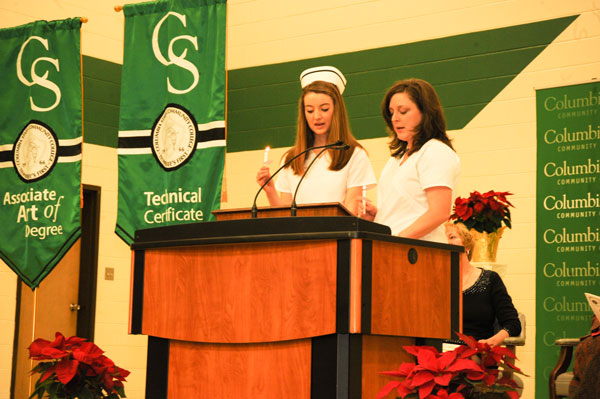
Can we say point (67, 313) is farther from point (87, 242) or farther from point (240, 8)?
point (240, 8)

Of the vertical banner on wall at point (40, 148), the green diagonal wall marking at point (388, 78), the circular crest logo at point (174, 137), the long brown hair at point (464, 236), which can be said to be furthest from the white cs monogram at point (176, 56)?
the long brown hair at point (464, 236)

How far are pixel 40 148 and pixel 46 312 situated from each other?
5.55 ft

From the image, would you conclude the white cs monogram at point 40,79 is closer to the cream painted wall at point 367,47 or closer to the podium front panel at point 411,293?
the cream painted wall at point 367,47

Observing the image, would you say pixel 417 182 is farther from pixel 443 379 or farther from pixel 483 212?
pixel 483 212

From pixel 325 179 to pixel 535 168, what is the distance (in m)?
2.46

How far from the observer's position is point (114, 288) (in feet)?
21.1

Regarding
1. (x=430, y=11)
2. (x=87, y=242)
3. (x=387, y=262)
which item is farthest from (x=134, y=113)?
(x=387, y=262)

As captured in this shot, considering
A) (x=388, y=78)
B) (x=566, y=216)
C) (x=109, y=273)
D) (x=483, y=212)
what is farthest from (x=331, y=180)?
(x=109, y=273)

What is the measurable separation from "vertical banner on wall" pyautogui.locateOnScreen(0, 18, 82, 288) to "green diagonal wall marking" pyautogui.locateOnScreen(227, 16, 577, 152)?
185 centimetres

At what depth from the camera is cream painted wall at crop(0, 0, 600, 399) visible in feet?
16.9

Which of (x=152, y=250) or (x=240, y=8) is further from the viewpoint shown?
(x=240, y=8)

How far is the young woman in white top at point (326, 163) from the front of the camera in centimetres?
316

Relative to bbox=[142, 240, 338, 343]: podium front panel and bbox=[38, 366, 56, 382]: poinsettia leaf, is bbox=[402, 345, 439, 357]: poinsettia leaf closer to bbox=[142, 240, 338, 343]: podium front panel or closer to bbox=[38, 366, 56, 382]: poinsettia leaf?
bbox=[142, 240, 338, 343]: podium front panel

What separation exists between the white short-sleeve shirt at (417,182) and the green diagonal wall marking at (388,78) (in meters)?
2.86
